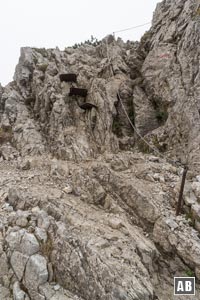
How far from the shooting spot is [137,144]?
48.8 feet

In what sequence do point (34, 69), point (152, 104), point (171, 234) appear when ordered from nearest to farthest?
point (171, 234), point (152, 104), point (34, 69)

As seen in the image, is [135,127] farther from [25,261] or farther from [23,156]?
[25,261]

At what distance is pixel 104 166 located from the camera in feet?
40.2

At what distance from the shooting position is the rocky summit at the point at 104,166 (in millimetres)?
8047

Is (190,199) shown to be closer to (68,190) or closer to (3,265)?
(68,190)

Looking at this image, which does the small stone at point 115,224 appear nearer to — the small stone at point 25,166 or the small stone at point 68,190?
the small stone at point 68,190

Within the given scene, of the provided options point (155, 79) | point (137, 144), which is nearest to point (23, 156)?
point (137, 144)

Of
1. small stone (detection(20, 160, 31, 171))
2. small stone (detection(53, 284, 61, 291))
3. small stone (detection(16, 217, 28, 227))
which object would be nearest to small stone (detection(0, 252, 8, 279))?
small stone (detection(16, 217, 28, 227))

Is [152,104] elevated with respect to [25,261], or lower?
elevated

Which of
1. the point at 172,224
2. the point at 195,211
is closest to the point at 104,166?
the point at 172,224

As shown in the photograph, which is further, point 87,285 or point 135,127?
point 135,127

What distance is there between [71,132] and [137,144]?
4.00m

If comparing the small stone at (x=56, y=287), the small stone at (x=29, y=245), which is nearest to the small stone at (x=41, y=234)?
the small stone at (x=29, y=245)

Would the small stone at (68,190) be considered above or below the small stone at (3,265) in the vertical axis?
above
